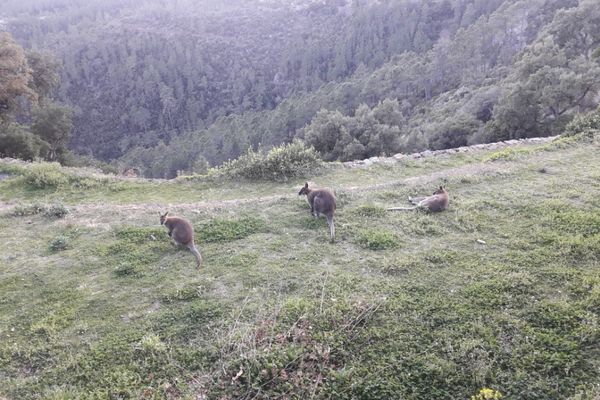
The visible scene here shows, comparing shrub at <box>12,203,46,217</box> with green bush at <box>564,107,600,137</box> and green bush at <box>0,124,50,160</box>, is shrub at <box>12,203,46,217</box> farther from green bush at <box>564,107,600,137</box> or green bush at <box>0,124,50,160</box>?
green bush at <box>564,107,600,137</box>

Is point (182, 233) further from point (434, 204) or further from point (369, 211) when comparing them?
point (434, 204)

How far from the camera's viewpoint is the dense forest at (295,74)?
23.5m

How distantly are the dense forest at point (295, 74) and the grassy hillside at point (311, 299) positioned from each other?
12656 millimetres

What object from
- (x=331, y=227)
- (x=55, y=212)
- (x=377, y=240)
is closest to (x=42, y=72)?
(x=55, y=212)

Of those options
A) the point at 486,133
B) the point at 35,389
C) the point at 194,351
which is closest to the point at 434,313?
the point at 194,351

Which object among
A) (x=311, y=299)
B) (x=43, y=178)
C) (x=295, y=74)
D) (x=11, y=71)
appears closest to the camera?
(x=311, y=299)

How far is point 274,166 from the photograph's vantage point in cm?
1342

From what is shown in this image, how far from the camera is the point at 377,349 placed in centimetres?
525

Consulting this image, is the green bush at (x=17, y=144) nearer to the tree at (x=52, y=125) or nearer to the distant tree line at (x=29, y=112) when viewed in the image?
the distant tree line at (x=29, y=112)

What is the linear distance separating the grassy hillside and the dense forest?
12.7 meters

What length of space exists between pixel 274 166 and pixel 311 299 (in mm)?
7659

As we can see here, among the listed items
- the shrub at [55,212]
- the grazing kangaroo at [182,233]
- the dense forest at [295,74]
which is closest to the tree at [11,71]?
the dense forest at [295,74]

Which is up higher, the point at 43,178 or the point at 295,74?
the point at 43,178

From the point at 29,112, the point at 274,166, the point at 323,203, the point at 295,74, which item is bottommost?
the point at 295,74
